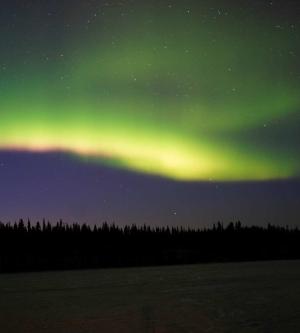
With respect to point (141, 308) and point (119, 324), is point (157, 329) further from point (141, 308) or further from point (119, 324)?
point (141, 308)

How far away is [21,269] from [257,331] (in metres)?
173

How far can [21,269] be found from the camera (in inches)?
7539

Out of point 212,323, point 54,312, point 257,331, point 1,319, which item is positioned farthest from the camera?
point 54,312

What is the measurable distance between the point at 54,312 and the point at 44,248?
161m

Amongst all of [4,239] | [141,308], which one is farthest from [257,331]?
[4,239]

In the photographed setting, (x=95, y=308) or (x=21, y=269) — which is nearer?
(x=95, y=308)

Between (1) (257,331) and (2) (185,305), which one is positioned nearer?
(1) (257,331)

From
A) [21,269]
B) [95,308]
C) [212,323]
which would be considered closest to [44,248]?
[21,269]

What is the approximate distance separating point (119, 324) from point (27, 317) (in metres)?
8.39

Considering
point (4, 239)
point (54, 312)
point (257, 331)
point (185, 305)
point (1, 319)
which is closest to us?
point (257, 331)

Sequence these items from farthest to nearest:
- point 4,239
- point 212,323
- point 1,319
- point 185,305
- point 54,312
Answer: point 4,239, point 185,305, point 54,312, point 1,319, point 212,323

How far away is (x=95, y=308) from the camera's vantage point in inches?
1692

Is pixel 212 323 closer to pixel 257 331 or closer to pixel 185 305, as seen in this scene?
pixel 257 331

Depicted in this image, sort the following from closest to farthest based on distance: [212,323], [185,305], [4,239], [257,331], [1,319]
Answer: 1. [257,331]
2. [212,323]
3. [1,319]
4. [185,305]
5. [4,239]
